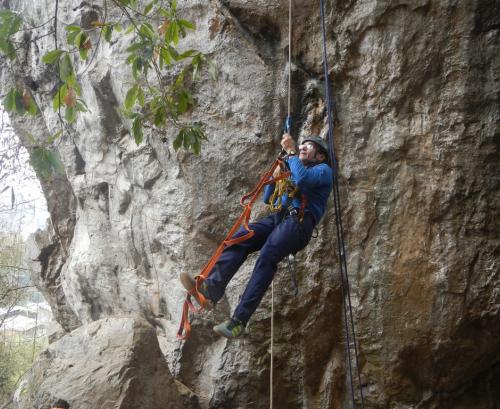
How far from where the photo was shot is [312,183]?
3.39m

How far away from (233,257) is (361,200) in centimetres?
148

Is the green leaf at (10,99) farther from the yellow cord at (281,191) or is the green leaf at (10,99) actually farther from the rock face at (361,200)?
the yellow cord at (281,191)

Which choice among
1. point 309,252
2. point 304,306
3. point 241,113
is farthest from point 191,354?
point 241,113

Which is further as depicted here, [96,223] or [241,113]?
[96,223]

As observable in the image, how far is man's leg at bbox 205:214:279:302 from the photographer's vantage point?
10.6 ft

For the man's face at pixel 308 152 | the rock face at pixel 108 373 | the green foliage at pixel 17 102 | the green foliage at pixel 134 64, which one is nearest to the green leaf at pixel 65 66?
the green foliage at pixel 134 64

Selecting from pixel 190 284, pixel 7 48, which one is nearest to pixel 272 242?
pixel 190 284

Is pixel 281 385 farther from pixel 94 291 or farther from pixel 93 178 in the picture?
pixel 93 178

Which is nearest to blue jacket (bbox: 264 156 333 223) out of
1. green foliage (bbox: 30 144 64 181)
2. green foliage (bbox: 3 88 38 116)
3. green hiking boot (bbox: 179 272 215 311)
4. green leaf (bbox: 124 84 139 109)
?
green hiking boot (bbox: 179 272 215 311)

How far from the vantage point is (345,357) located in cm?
449

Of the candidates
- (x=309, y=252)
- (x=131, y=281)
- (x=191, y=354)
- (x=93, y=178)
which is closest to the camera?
(x=309, y=252)

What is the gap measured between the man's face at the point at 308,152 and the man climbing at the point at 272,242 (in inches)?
4.1

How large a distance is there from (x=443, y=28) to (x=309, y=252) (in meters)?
2.15

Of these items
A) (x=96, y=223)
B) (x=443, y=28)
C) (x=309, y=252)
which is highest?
(x=443, y=28)
